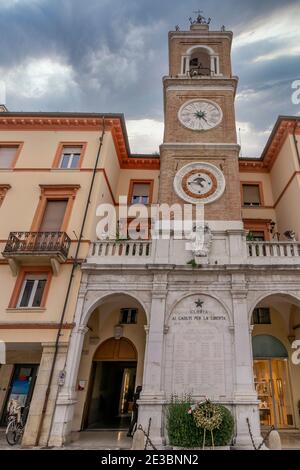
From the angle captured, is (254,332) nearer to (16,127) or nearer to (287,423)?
(287,423)

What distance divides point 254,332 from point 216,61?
18.6m

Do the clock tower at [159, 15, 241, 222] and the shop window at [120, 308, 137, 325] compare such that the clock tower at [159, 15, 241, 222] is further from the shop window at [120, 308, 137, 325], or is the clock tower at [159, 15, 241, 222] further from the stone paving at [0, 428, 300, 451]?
the stone paving at [0, 428, 300, 451]

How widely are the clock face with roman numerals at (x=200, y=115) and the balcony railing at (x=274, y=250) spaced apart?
815 centimetres

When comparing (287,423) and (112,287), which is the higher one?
(112,287)

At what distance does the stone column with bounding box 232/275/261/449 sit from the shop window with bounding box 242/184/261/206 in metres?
8.36

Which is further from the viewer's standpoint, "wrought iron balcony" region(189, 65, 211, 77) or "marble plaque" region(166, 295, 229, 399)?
"wrought iron balcony" region(189, 65, 211, 77)

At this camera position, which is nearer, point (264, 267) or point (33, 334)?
point (33, 334)

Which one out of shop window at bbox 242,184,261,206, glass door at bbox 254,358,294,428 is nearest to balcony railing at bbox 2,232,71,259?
glass door at bbox 254,358,294,428

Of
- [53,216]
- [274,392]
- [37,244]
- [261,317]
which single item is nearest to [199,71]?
[53,216]

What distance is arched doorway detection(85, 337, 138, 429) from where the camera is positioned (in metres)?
15.0

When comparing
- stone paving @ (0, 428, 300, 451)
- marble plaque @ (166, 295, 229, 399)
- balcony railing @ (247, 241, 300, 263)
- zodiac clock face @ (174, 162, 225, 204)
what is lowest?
stone paving @ (0, 428, 300, 451)

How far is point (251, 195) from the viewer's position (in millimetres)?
19781
